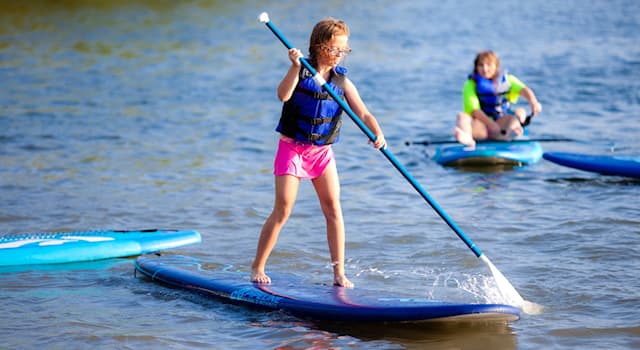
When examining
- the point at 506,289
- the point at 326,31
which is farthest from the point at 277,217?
the point at 506,289

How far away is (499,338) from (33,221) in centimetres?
376

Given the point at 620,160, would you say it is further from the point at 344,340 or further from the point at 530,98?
the point at 344,340

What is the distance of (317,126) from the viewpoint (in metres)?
4.79

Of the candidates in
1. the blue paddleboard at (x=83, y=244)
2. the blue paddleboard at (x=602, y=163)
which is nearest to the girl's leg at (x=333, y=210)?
the blue paddleboard at (x=83, y=244)

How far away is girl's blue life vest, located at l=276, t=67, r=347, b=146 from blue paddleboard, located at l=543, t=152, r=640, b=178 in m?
3.81

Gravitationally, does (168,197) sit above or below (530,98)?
below

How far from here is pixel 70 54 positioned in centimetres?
1752

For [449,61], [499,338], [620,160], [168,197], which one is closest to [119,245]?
[168,197]

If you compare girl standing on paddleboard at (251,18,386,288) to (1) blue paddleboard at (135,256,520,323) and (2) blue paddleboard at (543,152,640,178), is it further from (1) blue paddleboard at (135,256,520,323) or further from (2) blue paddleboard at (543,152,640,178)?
(2) blue paddleboard at (543,152,640,178)

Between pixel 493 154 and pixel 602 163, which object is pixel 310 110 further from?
pixel 493 154

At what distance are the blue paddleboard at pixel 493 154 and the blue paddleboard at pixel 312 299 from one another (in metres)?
3.75

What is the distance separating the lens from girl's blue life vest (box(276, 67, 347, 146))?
188 inches

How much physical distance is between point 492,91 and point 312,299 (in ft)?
15.5

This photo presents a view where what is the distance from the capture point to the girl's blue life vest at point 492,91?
8.96 metres
